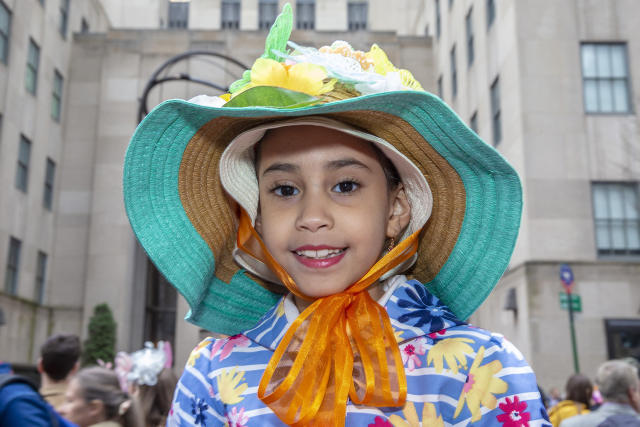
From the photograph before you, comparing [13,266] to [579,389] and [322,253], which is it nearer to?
[579,389]

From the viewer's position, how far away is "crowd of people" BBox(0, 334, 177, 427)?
293cm

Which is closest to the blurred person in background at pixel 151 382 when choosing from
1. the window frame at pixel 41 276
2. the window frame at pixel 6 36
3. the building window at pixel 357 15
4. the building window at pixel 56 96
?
the window frame at pixel 6 36

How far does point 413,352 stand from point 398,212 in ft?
1.73

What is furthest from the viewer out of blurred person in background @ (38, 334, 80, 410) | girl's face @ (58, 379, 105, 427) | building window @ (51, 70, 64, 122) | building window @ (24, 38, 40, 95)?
building window @ (51, 70, 64, 122)

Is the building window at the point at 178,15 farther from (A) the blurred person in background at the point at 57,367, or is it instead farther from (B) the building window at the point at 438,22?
(A) the blurred person in background at the point at 57,367

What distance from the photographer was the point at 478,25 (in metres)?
19.8

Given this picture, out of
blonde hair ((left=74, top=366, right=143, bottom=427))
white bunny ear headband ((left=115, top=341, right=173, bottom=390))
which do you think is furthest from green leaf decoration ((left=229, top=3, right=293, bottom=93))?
white bunny ear headband ((left=115, top=341, right=173, bottom=390))

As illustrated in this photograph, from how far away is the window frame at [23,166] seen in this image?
20.4 meters


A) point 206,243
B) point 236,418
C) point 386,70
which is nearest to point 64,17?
point 206,243

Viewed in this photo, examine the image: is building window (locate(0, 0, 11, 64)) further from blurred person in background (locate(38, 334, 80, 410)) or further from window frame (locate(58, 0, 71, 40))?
blurred person in background (locate(38, 334, 80, 410))

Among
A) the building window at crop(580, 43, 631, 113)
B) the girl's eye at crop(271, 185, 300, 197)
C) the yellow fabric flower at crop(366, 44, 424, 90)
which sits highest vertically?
the building window at crop(580, 43, 631, 113)

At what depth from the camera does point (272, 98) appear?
5.98ft

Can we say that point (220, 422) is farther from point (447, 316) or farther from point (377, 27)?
point (377, 27)

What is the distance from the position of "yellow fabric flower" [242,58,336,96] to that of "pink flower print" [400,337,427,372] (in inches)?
29.6
